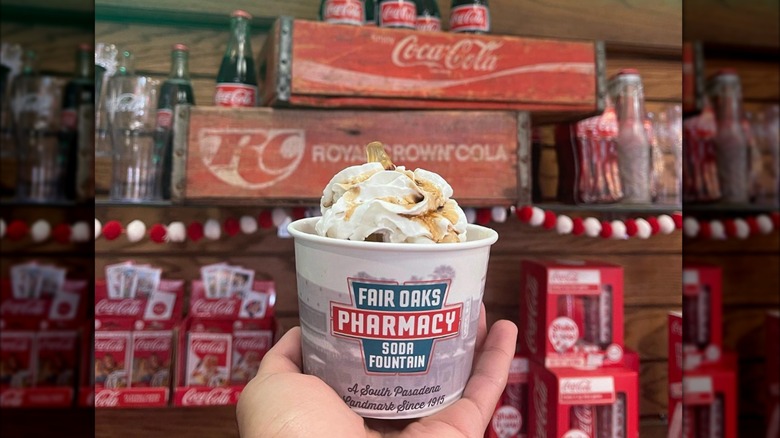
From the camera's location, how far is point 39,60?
22 centimetres

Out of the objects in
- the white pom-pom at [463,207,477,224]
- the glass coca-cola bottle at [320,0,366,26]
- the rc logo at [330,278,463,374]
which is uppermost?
the glass coca-cola bottle at [320,0,366,26]

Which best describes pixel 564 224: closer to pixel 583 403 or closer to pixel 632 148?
pixel 632 148

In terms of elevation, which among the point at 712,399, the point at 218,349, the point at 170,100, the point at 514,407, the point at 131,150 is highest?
the point at 170,100

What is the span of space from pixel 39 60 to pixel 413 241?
1.26ft

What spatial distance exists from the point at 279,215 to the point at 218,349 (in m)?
0.31

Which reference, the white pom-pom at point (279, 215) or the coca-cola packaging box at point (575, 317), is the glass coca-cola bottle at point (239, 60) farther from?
the coca-cola packaging box at point (575, 317)

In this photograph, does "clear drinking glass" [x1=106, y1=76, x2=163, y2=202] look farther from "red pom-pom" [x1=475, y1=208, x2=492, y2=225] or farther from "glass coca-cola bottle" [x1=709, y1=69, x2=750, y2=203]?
"glass coca-cola bottle" [x1=709, y1=69, x2=750, y2=203]

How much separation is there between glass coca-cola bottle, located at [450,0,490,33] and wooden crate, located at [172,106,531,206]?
0.65 feet

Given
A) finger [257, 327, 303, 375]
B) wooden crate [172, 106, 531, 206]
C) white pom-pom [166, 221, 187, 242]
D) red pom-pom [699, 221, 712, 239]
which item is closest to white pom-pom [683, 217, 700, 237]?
red pom-pom [699, 221, 712, 239]

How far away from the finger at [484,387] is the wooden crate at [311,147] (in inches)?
14.4

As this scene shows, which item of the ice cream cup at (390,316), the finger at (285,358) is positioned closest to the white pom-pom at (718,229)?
the ice cream cup at (390,316)

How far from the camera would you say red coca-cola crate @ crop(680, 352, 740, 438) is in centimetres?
26

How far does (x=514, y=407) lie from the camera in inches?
42.6

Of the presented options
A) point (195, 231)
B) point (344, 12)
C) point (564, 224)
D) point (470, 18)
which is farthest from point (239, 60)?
point (564, 224)
